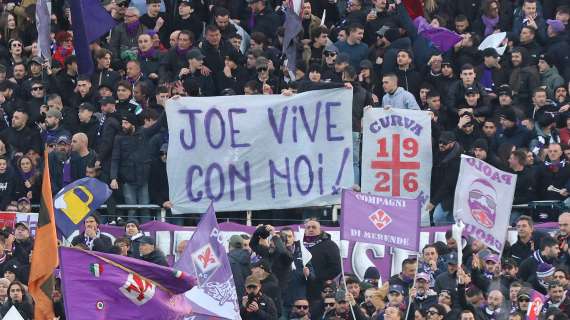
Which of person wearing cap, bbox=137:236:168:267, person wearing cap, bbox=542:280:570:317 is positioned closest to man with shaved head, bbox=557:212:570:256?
person wearing cap, bbox=542:280:570:317

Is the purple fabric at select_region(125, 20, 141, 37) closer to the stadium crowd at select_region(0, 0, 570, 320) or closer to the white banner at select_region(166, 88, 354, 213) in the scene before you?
the stadium crowd at select_region(0, 0, 570, 320)

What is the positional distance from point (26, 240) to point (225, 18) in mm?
4902

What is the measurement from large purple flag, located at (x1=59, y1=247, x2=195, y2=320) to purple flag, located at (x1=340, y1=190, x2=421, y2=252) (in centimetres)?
273

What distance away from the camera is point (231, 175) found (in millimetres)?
28875

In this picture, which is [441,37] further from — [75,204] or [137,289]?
[137,289]

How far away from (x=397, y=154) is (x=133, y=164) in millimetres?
2922

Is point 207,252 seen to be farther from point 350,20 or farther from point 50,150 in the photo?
point 350,20

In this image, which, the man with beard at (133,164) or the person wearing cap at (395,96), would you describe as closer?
the man with beard at (133,164)

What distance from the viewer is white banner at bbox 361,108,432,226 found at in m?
28.4

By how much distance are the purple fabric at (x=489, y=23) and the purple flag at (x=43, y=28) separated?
5339mm

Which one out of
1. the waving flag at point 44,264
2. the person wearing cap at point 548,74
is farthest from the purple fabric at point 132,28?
the waving flag at point 44,264

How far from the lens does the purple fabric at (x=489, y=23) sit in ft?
106

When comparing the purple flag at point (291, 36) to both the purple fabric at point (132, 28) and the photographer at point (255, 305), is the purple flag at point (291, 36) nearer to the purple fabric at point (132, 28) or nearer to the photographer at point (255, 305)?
the purple fabric at point (132, 28)

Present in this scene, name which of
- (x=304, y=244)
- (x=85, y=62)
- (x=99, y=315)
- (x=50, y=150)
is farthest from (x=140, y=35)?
(x=99, y=315)
